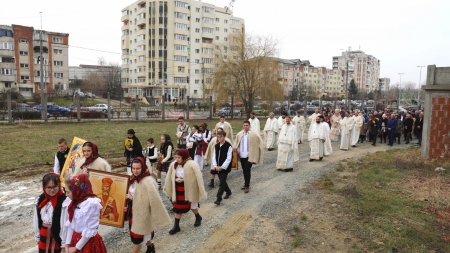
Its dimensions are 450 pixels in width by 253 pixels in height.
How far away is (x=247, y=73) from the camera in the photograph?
30516mm

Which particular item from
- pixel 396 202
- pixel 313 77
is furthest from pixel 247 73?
pixel 313 77

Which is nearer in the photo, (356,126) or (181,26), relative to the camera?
(356,126)

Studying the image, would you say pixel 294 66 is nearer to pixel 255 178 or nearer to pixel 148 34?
pixel 148 34

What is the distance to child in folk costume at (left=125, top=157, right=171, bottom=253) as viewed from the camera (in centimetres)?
441

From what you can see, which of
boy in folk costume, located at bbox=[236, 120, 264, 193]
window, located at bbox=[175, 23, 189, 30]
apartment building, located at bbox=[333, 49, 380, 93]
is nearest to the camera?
boy in folk costume, located at bbox=[236, 120, 264, 193]

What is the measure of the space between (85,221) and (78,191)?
0.33 m

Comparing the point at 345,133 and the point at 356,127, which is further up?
the point at 356,127

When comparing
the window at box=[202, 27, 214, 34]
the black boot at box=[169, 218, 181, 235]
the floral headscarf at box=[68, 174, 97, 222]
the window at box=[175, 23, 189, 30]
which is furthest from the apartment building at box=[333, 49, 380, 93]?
the floral headscarf at box=[68, 174, 97, 222]

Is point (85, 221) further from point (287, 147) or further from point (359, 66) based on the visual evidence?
point (359, 66)

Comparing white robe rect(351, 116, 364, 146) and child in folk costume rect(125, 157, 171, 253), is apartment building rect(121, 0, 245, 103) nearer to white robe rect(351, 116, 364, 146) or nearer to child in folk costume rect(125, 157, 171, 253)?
white robe rect(351, 116, 364, 146)

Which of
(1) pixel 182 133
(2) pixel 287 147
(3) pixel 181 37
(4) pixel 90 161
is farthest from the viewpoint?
(3) pixel 181 37

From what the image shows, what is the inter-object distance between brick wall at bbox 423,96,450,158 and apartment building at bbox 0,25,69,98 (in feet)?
175

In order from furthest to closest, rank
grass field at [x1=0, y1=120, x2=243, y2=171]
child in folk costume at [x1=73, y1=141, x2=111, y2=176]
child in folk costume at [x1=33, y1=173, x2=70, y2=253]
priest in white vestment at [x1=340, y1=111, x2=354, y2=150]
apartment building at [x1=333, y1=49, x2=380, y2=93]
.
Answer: apartment building at [x1=333, y1=49, x2=380, y2=93] → priest in white vestment at [x1=340, y1=111, x2=354, y2=150] → grass field at [x1=0, y1=120, x2=243, y2=171] → child in folk costume at [x1=73, y1=141, x2=111, y2=176] → child in folk costume at [x1=33, y1=173, x2=70, y2=253]

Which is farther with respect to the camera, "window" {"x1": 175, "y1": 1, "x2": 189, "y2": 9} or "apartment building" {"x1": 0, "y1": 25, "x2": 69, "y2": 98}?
"window" {"x1": 175, "y1": 1, "x2": 189, "y2": 9}
